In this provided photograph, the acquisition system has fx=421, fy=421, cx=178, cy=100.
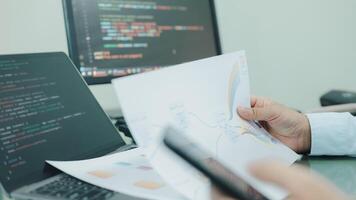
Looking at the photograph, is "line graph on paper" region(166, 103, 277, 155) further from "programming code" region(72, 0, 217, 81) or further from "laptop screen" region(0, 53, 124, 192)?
"programming code" region(72, 0, 217, 81)

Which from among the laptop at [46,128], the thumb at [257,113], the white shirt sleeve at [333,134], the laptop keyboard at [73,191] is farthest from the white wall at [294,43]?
the laptop keyboard at [73,191]

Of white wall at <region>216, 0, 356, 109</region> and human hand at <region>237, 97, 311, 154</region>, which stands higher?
white wall at <region>216, 0, 356, 109</region>

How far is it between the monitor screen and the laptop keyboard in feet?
1.59

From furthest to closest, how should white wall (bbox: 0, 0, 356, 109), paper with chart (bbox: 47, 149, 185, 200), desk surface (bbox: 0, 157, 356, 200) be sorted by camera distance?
white wall (bbox: 0, 0, 356, 109), desk surface (bbox: 0, 157, 356, 200), paper with chart (bbox: 47, 149, 185, 200)

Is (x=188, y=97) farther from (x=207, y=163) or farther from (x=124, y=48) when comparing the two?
(x=124, y=48)

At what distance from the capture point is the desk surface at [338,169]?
57 cm

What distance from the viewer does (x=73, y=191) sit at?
467 millimetres

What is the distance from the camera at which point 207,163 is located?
0.37 metres

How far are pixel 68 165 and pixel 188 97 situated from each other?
0.19 metres

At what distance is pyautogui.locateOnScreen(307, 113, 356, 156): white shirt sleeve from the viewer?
76 cm

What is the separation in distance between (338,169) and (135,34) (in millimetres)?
586

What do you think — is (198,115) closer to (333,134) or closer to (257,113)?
(257,113)

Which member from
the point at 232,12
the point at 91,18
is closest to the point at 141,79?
the point at 91,18

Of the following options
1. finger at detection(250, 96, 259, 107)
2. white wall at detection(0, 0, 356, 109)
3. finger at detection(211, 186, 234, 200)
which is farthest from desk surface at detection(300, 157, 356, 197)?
white wall at detection(0, 0, 356, 109)
